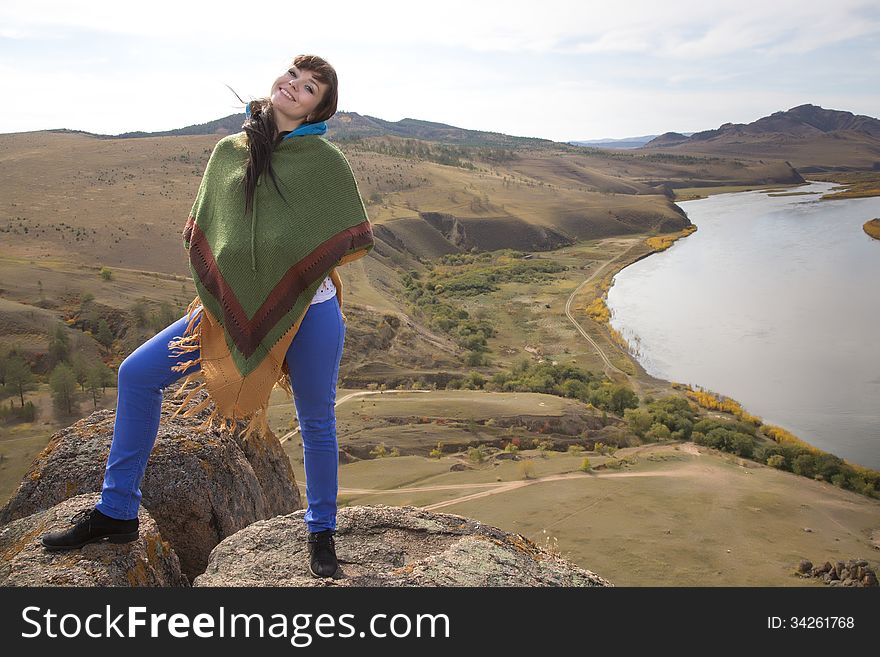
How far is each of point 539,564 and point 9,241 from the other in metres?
31.9

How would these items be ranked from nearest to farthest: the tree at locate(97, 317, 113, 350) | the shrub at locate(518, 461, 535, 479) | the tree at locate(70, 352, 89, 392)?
the shrub at locate(518, 461, 535, 479)
the tree at locate(70, 352, 89, 392)
the tree at locate(97, 317, 113, 350)

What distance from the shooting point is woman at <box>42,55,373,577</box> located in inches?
104

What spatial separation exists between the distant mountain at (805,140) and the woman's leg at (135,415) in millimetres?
128097

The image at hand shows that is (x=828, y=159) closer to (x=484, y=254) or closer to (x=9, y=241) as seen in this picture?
(x=484, y=254)

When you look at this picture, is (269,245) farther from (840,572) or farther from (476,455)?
(476,455)

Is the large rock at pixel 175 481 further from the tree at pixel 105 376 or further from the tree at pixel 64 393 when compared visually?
the tree at pixel 105 376

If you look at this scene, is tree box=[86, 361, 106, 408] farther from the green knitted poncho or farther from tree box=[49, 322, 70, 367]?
the green knitted poncho

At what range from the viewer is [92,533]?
9.02 feet

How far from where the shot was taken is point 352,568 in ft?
9.59

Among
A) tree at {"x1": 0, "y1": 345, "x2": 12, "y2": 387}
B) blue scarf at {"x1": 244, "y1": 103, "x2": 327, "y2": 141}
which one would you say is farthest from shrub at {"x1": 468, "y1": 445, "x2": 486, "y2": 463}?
blue scarf at {"x1": 244, "y1": 103, "x2": 327, "y2": 141}

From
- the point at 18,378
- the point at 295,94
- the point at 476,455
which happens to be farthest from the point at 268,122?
the point at 18,378

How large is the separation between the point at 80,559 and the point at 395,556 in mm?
1286

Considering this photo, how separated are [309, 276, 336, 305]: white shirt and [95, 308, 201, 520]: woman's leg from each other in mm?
492
